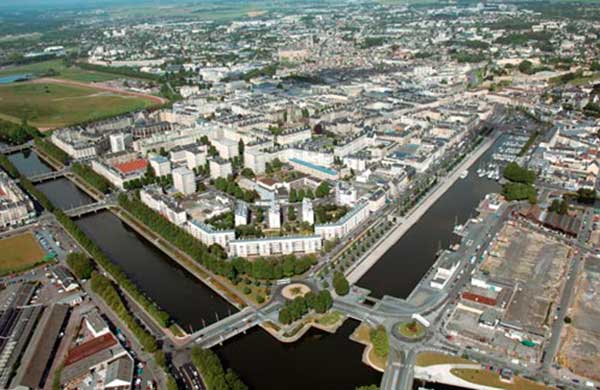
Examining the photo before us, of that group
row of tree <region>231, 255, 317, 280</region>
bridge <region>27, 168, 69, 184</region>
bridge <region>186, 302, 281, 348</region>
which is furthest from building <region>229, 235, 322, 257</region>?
bridge <region>27, 168, 69, 184</region>

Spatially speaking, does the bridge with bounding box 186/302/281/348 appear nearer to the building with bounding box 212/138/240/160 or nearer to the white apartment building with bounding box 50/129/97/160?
the building with bounding box 212/138/240/160

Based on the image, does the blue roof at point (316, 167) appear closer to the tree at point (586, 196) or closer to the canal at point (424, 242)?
the canal at point (424, 242)

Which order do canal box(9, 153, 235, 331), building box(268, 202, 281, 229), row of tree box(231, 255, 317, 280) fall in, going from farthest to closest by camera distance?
building box(268, 202, 281, 229) < row of tree box(231, 255, 317, 280) < canal box(9, 153, 235, 331)

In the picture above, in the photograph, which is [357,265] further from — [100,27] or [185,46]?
[100,27]

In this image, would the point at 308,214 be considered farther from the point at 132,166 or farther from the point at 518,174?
the point at 132,166

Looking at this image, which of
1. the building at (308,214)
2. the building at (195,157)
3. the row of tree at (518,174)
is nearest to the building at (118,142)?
the building at (195,157)

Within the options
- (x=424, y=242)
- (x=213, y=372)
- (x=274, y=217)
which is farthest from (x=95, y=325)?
(x=424, y=242)
